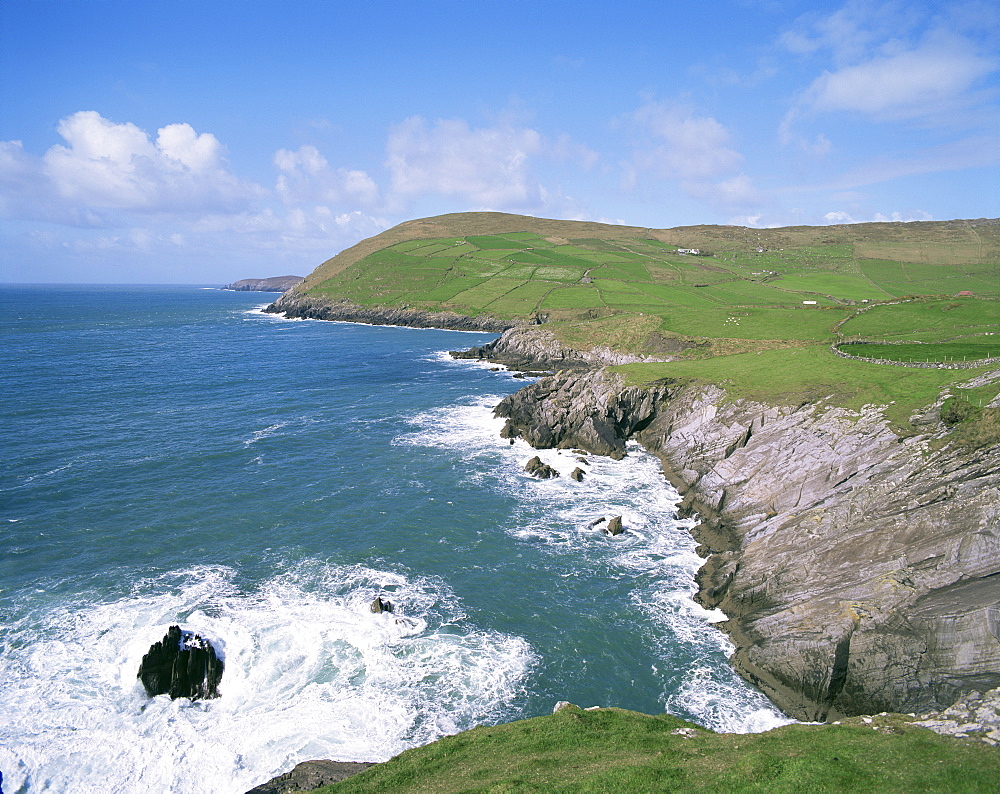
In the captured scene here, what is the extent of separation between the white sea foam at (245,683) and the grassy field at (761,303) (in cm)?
3719

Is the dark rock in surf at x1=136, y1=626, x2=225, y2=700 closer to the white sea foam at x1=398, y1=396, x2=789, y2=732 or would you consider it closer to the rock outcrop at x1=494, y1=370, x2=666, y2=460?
the white sea foam at x1=398, y1=396, x2=789, y2=732

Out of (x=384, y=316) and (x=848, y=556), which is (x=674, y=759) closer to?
(x=848, y=556)

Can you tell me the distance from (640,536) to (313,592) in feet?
76.7

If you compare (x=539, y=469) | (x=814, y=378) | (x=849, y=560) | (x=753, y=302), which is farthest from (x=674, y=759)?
(x=753, y=302)

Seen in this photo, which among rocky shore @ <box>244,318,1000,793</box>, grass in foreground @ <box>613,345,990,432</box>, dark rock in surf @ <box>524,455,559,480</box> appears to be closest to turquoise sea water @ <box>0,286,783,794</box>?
dark rock in surf @ <box>524,455,559,480</box>

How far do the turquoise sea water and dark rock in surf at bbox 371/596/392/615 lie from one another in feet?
1.66

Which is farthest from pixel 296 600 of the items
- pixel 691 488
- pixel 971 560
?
pixel 971 560

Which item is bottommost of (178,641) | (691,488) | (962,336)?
(178,641)

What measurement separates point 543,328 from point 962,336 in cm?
6631

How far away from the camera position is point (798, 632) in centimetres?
2812

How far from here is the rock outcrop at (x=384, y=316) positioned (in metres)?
148

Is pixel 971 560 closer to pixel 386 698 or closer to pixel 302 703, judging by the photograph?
pixel 386 698

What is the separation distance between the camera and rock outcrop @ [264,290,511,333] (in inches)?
5827

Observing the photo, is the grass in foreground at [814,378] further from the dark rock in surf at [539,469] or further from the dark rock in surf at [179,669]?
the dark rock in surf at [179,669]
